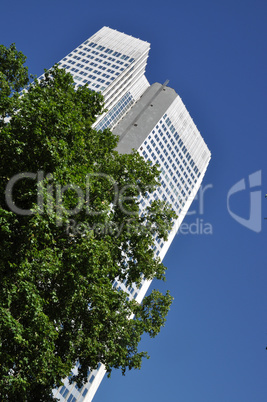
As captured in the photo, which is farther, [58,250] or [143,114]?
[143,114]

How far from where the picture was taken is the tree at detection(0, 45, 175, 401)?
1442cm

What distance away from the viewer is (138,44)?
105 meters

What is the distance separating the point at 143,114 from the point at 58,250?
272 ft

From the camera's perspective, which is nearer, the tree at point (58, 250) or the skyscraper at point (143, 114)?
the tree at point (58, 250)

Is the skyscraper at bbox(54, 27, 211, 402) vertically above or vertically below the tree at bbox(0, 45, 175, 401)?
above

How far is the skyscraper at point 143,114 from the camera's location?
90000 mm

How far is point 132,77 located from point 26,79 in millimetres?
81655

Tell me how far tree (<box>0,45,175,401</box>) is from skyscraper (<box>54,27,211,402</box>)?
6399 centimetres

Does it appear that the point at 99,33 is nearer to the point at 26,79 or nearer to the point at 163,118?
the point at 163,118

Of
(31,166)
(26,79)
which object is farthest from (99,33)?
(31,166)

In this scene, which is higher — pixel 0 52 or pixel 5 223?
pixel 0 52

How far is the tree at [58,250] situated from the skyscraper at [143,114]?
64.0 metres

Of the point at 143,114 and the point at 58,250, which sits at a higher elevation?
the point at 143,114

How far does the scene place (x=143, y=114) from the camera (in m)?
95.3
